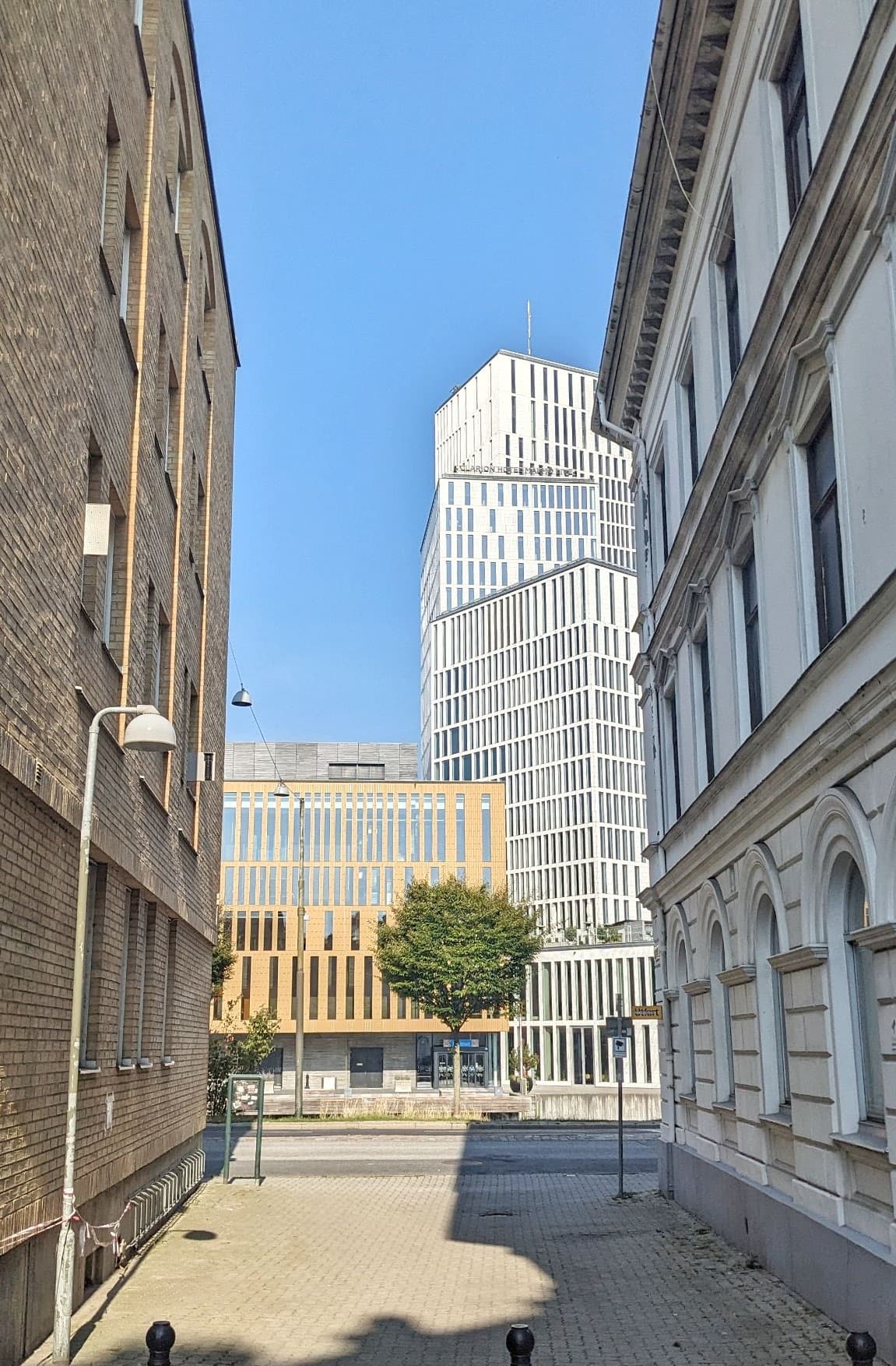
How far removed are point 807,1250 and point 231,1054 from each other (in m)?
27.1

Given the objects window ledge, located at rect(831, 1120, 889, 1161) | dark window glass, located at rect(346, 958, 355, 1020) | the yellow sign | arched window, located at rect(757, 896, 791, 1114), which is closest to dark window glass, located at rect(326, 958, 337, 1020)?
dark window glass, located at rect(346, 958, 355, 1020)

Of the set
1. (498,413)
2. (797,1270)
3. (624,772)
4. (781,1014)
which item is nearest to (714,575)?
(781,1014)

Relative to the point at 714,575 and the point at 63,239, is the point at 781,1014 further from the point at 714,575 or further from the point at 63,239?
the point at 63,239

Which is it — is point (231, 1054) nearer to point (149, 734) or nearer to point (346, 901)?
point (149, 734)

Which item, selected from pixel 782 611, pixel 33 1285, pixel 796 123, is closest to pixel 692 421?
pixel 796 123

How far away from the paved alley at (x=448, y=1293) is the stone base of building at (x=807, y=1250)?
0.21 metres

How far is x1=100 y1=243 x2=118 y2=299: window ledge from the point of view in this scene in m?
12.8

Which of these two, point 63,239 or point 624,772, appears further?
point 624,772

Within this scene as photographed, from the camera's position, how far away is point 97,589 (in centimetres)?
1309

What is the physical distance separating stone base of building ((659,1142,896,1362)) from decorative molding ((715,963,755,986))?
2.01 m

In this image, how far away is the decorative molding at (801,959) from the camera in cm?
1122

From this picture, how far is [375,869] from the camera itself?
A: 271 ft

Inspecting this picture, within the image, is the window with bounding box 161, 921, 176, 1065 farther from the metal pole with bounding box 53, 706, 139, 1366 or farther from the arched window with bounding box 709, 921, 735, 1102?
the metal pole with bounding box 53, 706, 139, 1366

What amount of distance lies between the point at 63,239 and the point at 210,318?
14.0 m
